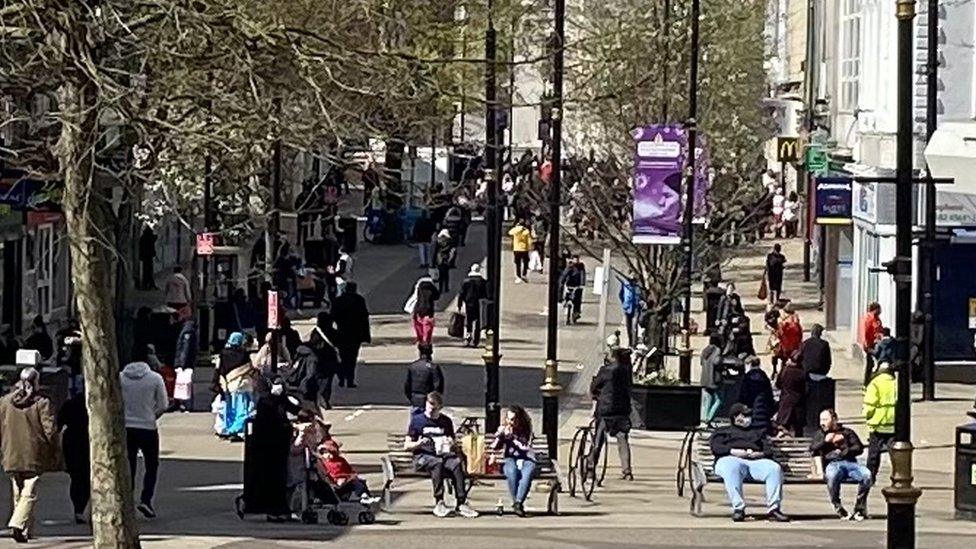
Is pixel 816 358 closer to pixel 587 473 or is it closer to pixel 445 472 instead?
pixel 587 473

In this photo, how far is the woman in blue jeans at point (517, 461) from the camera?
23484 mm

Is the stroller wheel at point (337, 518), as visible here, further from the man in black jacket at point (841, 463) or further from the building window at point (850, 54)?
the building window at point (850, 54)

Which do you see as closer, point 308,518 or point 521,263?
point 308,518

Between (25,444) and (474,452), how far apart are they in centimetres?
589

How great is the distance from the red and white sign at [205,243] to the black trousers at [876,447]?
13368 millimetres

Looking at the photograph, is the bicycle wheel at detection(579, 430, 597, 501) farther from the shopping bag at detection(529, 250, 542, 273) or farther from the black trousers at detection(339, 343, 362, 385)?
the shopping bag at detection(529, 250, 542, 273)

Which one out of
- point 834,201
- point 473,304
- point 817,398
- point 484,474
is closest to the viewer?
point 484,474

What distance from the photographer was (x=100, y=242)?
13.9 meters

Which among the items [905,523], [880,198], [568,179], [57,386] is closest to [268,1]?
[905,523]

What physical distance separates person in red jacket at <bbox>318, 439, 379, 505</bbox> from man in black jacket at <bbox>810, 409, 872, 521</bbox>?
464cm

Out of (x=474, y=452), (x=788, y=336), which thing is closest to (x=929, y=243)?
(x=788, y=336)

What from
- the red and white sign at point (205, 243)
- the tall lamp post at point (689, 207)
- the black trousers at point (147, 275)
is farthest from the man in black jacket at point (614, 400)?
the black trousers at point (147, 275)

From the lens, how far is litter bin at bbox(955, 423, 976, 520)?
2336cm

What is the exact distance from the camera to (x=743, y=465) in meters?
23.3
